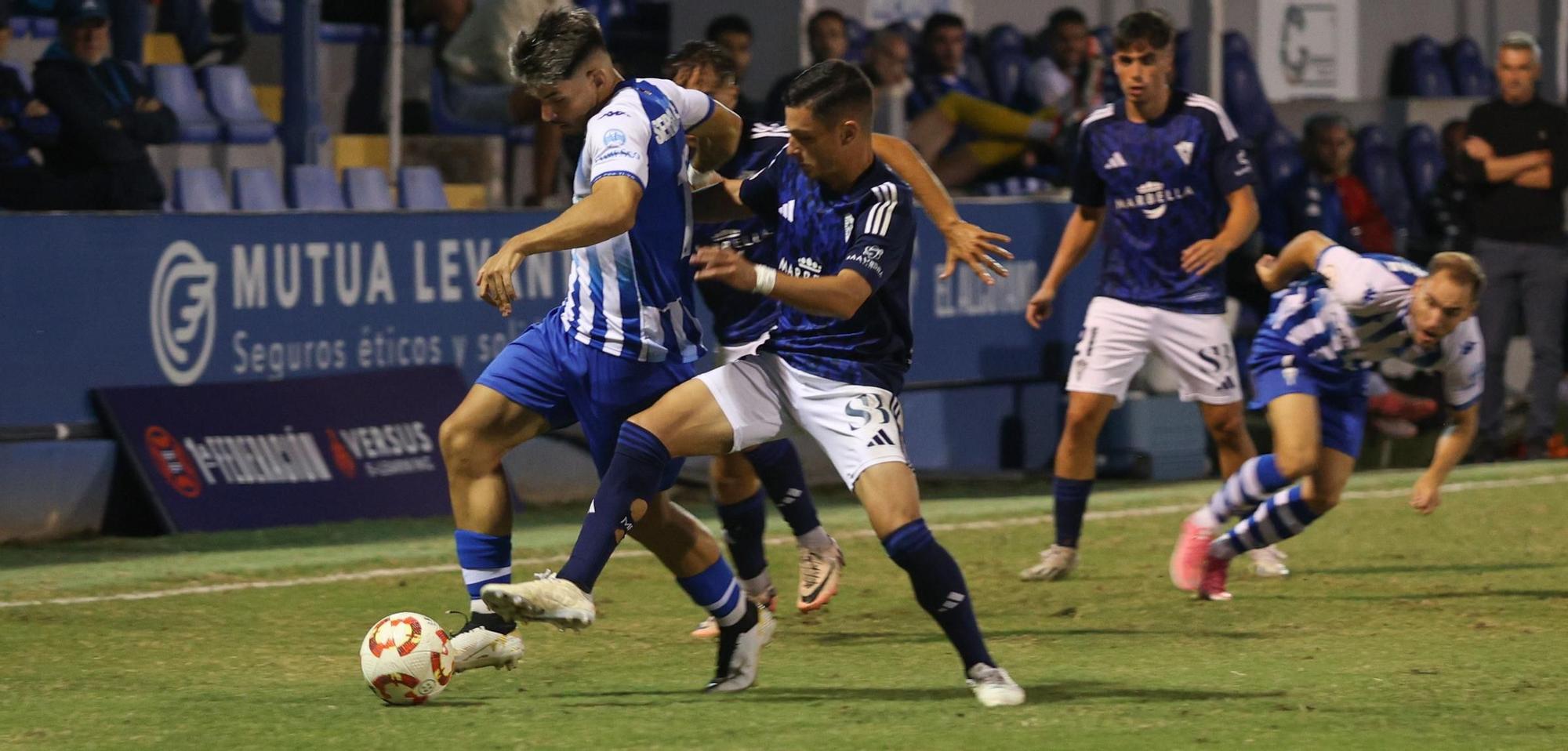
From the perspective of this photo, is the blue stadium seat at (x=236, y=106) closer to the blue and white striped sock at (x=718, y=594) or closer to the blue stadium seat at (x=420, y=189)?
the blue stadium seat at (x=420, y=189)

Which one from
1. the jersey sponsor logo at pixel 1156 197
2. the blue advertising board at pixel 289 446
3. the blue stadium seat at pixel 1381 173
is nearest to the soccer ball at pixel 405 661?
the jersey sponsor logo at pixel 1156 197

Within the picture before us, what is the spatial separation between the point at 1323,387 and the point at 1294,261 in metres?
0.49

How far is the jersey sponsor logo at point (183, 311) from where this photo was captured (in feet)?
34.8

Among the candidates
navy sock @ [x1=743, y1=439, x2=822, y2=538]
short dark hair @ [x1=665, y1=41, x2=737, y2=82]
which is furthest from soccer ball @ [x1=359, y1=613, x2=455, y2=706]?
short dark hair @ [x1=665, y1=41, x2=737, y2=82]

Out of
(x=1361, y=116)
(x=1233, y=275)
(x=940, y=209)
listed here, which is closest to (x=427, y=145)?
(x=1233, y=275)

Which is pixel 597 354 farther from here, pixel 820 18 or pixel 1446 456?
pixel 820 18

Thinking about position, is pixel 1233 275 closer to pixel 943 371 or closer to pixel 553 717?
pixel 943 371

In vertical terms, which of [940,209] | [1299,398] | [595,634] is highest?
[940,209]

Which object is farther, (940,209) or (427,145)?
(427,145)

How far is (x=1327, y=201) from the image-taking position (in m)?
15.3

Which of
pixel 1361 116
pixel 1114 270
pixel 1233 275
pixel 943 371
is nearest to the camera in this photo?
pixel 1114 270

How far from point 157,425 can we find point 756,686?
4967 millimetres

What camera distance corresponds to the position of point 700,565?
6.31 meters

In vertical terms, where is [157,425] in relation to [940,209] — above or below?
below
